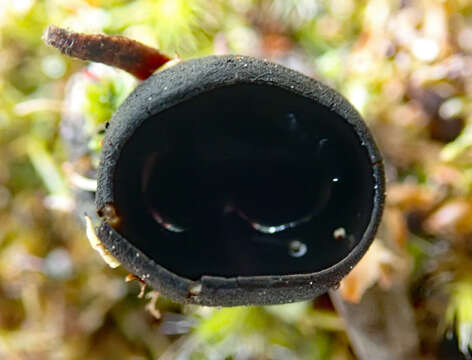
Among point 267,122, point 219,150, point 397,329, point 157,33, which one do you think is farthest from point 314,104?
point 157,33

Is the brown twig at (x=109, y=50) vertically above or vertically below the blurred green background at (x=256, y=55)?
above

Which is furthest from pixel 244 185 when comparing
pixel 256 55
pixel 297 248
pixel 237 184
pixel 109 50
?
pixel 256 55

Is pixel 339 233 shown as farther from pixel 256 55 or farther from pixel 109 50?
pixel 256 55

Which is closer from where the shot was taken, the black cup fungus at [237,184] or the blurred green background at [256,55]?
the black cup fungus at [237,184]

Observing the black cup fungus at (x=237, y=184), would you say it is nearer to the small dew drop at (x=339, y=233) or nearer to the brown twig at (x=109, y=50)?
the small dew drop at (x=339, y=233)

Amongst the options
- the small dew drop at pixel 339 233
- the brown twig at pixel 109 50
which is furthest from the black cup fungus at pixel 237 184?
the brown twig at pixel 109 50

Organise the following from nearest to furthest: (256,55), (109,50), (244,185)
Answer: (109,50) < (244,185) < (256,55)

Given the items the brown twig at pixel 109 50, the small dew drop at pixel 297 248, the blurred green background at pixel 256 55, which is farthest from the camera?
the blurred green background at pixel 256 55
